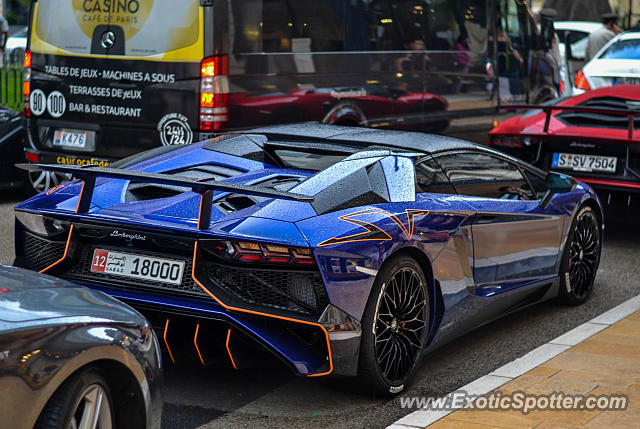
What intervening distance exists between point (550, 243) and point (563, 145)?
2918 mm

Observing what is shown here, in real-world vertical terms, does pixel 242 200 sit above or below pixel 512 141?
above

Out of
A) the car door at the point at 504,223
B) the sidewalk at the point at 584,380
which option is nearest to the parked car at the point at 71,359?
the sidewalk at the point at 584,380

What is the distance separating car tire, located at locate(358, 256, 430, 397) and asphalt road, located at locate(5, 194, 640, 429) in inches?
5.0

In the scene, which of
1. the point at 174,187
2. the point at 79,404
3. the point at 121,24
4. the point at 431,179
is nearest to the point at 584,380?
the point at 431,179

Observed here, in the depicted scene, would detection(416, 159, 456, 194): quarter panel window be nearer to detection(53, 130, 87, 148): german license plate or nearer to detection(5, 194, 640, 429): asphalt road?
detection(5, 194, 640, 429): asphalt road

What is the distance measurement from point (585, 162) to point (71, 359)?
6.70 metres

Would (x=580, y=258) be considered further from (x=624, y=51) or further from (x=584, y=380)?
(x=624, y=51)

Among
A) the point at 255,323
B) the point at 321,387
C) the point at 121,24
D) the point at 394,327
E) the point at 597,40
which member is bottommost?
the point at 321,387

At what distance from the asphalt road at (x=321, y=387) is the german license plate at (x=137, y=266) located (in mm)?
467

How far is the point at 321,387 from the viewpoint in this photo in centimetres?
507

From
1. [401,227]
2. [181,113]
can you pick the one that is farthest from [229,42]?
[401,227]

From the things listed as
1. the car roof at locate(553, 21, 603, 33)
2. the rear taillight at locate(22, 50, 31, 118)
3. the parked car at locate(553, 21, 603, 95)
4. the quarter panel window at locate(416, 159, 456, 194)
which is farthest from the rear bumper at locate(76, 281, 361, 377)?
the car roof at locate(553, 21, 603, 33)

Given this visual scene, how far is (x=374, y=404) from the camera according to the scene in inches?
191

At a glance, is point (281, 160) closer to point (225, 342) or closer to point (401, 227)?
point (401, 227)
